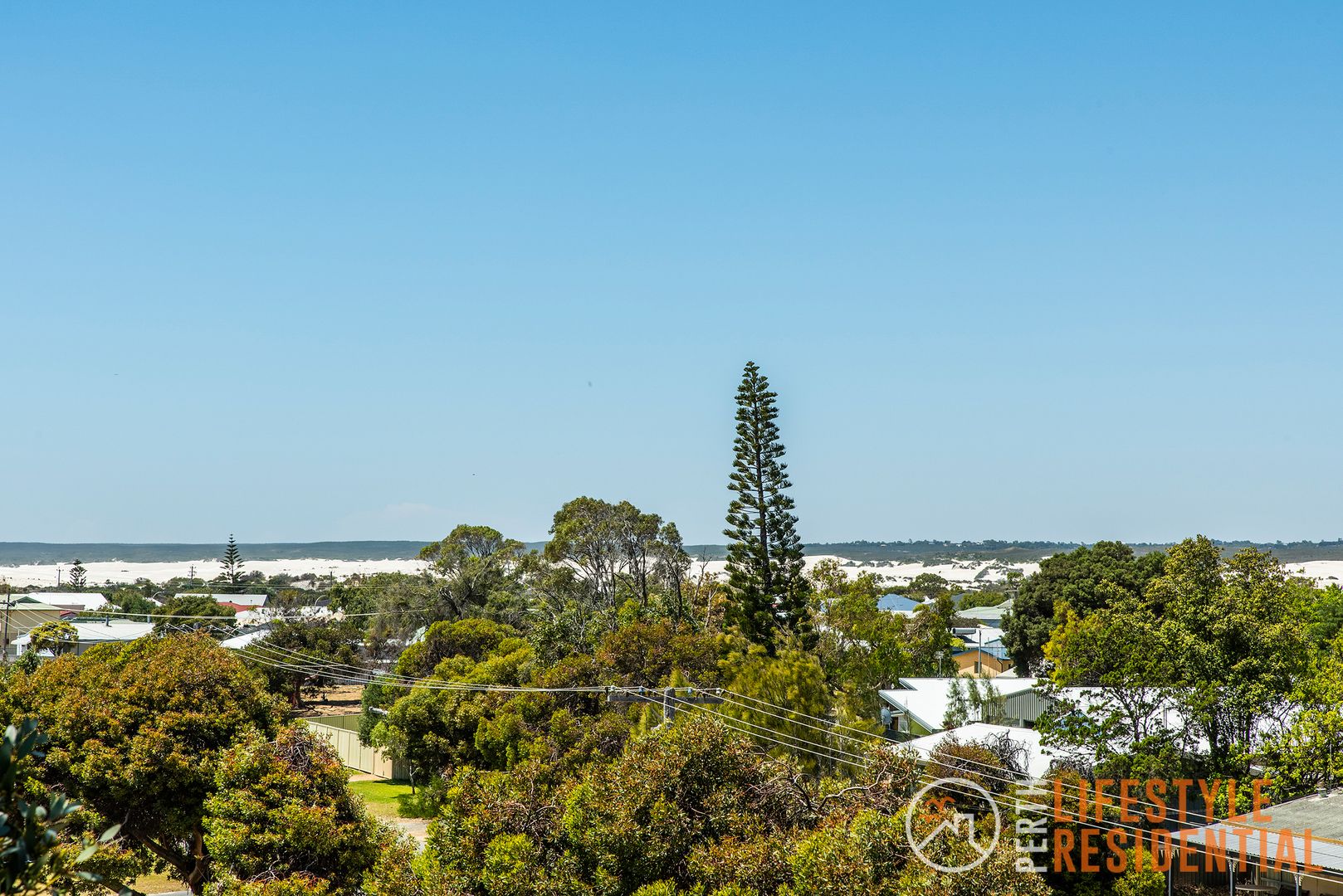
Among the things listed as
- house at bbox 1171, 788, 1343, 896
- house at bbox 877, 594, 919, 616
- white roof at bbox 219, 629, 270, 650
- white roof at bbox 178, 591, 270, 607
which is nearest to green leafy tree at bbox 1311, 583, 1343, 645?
Result: house at bbox 1171, 788, 1343, 896

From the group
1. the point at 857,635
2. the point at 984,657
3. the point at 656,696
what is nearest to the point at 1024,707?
the point at 857,635

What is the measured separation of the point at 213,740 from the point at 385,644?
3513 centimetres

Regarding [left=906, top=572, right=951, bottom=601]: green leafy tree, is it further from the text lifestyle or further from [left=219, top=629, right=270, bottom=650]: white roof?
the text lifestyle

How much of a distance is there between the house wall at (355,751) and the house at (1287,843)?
81.0 feet

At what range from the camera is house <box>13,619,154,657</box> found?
162 feet

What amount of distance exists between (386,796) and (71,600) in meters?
51.9

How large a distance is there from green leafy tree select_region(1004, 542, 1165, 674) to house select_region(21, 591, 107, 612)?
5439 cm

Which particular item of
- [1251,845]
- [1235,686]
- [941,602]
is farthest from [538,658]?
[1251,845]

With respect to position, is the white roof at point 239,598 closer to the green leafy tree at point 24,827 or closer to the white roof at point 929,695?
the white roof at point 929,695

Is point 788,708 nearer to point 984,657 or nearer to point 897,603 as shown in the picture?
point 984,657

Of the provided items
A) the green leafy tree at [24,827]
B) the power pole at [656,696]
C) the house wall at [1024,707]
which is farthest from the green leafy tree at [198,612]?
the green leafy tree at [24,827]

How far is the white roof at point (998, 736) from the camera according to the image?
63.8 feet

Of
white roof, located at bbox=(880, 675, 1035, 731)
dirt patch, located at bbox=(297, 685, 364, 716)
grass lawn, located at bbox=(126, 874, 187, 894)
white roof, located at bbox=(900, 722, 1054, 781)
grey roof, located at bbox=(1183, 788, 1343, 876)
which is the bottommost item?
dirt patch, located at bbox=(297, 685, 364, 716)

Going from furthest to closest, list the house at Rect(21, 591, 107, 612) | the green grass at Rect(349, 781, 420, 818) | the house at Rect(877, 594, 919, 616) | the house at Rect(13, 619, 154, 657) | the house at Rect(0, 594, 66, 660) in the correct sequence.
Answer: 1. the house at Rect(877, 594, 919, 616)
2. the house at Rect(21, 591, 107, 612)
3. the house at Rect(0, 594, 66, 660)
4. the house at Rect(13, 619, 154, 657)
5. the green grass at Rect(349, 781, 420, 818)
